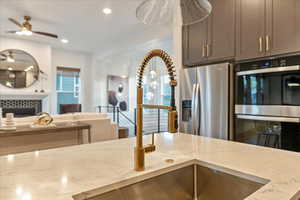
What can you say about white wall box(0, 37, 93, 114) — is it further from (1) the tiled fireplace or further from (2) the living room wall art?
(2) the living room wall art

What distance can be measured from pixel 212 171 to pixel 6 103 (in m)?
6.45

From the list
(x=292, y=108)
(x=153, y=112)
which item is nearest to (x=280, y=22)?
(x=292, y=108)

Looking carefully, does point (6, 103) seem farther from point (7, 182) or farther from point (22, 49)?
point (7, 182)

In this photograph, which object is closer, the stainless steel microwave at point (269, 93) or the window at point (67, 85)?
the stainless steel microwave at point (269, 93)

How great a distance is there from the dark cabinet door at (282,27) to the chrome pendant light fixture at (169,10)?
1.16 metres

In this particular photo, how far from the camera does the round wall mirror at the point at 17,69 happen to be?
5703 mm

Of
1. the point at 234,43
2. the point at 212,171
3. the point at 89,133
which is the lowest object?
the point at 89,133

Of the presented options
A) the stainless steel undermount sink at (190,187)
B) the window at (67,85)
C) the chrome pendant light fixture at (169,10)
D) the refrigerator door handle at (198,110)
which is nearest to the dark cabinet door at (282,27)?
the refrigerator door handle at (198,110)

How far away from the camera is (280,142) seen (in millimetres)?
2125

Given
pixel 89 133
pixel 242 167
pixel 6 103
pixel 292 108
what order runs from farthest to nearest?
pixel 6 103 → pixel 89 133 → pixel 292 108 → pixel 242 167

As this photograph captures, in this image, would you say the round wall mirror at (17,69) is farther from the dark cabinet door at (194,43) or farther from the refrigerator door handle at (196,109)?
the refrigerator door handle at (196,109)

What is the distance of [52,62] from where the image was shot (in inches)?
265

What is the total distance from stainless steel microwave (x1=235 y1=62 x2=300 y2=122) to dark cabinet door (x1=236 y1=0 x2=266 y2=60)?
0.63 ft

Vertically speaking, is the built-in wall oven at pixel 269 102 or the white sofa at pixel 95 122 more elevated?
the built-in wall oven at pixel 269 102
